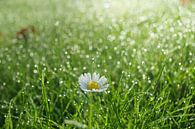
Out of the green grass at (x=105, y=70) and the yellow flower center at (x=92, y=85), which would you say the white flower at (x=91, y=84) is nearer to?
the yellow flower center at (x=92, y=85)

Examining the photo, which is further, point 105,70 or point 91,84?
point 105,70

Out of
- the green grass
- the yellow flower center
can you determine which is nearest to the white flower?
the yellow flower center

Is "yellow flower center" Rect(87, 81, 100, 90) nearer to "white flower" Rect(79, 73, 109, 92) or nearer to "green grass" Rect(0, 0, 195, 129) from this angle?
"white flower" Rect(79, 73, 109, 92)

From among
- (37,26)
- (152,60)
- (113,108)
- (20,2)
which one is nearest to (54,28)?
(37,26)

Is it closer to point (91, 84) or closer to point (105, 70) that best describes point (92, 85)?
point (91, 84)

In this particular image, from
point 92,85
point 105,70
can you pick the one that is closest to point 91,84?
point 92,85

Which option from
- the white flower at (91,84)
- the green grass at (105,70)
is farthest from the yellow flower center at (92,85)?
the green grass at (105,70)

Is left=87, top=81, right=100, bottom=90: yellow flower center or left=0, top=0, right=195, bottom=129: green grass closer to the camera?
left=87, top=81, right=100, bottom=90: yellow flower center

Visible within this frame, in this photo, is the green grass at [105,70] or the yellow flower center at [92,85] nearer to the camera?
the yellow flower center at [92,85]
